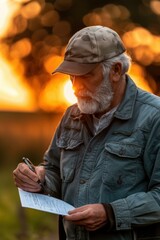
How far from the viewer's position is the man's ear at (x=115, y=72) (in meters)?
4.27

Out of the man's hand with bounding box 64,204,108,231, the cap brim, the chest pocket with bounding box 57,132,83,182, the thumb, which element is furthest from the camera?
the thumb

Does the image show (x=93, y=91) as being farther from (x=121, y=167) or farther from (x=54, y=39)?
(x=54, y=39)

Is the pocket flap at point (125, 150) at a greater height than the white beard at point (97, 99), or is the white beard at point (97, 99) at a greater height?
the white beard at point (97, 99)

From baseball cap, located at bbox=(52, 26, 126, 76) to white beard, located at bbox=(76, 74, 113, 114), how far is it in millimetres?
116

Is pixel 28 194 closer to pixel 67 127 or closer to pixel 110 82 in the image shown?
pixel 67 127

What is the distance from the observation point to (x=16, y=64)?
16438mm

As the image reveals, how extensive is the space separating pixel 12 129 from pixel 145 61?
7.42m

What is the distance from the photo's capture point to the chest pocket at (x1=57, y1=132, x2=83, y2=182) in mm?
4398

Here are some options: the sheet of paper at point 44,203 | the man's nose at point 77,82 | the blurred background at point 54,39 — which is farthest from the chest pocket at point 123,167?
the blurred background at point 54,39

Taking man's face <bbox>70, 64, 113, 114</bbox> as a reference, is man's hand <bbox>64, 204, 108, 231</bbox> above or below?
below

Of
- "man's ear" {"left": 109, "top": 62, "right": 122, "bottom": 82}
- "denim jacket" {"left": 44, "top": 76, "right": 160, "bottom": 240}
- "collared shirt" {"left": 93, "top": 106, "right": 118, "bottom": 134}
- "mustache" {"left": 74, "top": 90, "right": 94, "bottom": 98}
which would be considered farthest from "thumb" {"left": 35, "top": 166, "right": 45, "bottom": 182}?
"man's ear" {"left": 109, "top": 62, "right": 122, "bottom": 82}

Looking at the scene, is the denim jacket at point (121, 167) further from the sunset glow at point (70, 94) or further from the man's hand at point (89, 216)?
the sunset glow at point (70, 94)

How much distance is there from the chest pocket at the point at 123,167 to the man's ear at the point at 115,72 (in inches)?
13.7

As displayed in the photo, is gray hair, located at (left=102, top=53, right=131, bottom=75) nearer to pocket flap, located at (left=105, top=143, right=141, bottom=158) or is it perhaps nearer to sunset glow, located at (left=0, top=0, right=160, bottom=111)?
pocket flap, located at (left=105, top=143, right=141, bottom=158)
